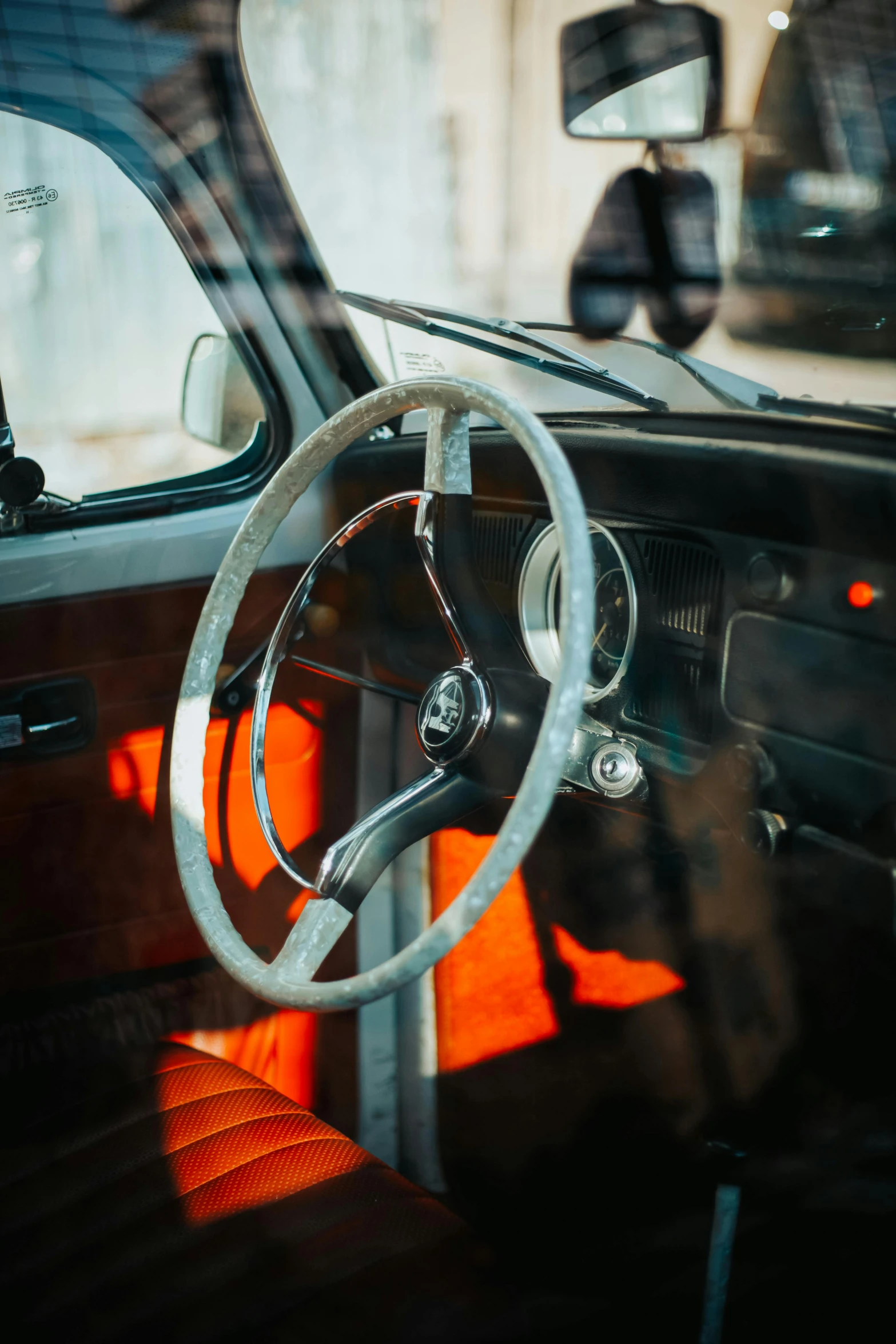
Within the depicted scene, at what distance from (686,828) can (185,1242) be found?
722mm

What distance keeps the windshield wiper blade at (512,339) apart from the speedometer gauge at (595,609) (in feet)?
0.64

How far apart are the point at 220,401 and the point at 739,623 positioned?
1040mm

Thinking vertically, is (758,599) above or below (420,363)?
below

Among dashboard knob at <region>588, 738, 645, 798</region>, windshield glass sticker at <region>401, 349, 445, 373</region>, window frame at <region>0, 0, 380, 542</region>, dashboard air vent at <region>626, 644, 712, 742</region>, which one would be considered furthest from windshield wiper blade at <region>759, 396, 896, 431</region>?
window frame at <region>0, 0, 380, 542</region>

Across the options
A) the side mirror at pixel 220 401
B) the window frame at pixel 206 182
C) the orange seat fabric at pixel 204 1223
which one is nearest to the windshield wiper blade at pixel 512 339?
the window frame at pixel 206 182

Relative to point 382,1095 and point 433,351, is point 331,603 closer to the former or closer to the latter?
point 433,351

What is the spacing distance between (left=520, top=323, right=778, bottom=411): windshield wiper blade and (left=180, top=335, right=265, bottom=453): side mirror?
67cm

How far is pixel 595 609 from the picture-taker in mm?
1304

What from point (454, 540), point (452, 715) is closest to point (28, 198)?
point (454, 540)

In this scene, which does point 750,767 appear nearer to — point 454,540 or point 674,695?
point 674,695

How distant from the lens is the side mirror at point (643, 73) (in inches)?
50.7

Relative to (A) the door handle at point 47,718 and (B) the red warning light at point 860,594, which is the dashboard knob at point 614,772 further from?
(A) the door handle at point 47,718

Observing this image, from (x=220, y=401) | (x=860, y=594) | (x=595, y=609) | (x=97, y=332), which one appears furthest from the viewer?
(x=220, y=401)

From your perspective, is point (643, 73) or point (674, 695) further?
point (643, 73)
